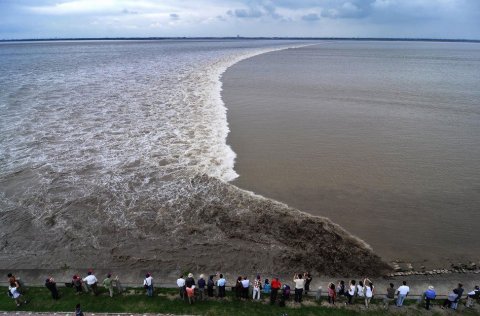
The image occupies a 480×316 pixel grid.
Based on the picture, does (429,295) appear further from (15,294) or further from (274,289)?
(15,294)

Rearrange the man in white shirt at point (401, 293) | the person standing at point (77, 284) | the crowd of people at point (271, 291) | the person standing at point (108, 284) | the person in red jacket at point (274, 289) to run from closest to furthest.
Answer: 1. the man in white shirt at point (401, 293)
2. the crowd of people at point (271, 291)
3. the person in red jacket at point (274, 289)
4. the person standing at point (108, 284)
5. the person standing at point (77, 284)

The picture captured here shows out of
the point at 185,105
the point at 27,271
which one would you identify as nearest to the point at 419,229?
the point at 27,271

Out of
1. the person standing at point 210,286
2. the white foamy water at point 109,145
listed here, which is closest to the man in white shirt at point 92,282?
the person standing at point 210,286

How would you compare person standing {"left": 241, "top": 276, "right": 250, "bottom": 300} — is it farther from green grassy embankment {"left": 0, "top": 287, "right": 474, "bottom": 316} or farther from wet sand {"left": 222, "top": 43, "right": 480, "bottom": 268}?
wet sand {"left": 222, "top": 43, "right": 480, "bottom": 268}

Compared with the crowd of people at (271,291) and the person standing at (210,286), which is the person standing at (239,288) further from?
the person standing at (210,286)

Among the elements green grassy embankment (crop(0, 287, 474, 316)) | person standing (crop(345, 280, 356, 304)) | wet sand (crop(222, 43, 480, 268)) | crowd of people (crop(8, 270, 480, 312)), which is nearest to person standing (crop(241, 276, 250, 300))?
crowd of people (crop(8, 270, 480, 312))
